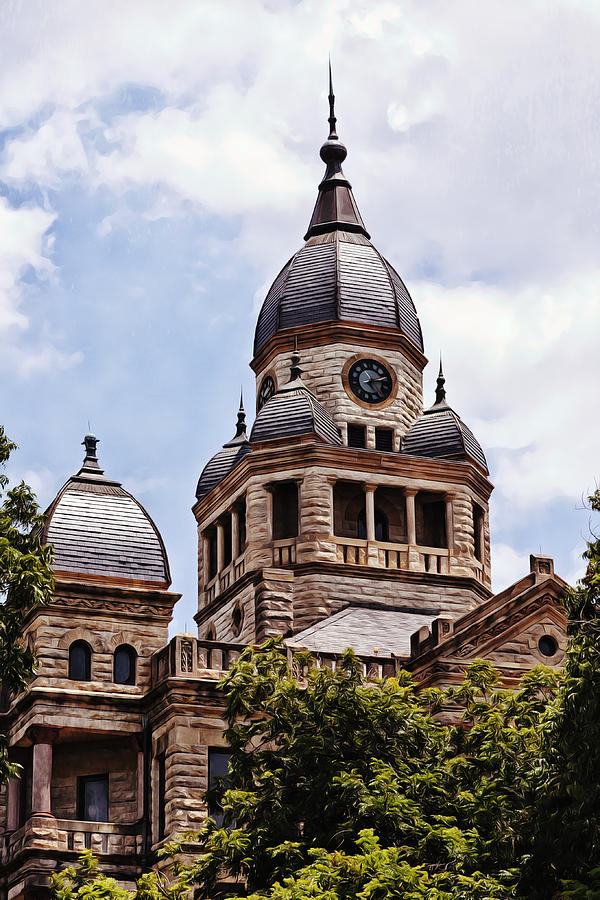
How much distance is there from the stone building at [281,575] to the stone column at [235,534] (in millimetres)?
274

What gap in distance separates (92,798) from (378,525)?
1655 cm

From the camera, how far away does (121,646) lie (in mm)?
43938

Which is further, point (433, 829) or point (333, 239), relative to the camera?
point (333, 239)

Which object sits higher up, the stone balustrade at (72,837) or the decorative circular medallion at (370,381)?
the decorative circular medallion at (370,381)

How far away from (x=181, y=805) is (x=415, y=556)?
16.9 meters

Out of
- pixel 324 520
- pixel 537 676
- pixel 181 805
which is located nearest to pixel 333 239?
pixel 324 520

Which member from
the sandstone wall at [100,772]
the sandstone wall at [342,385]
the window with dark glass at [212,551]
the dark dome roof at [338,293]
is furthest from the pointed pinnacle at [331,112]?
the sandstone wall at [100,772]

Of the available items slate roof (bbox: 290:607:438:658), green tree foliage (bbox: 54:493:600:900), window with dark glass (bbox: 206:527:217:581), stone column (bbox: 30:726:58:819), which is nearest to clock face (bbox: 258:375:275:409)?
window with dark glass (bbox: 206:527:217:581)

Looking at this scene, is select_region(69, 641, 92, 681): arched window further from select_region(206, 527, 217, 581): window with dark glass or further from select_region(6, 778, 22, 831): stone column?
select_region(206, 527, 217, 581): window with dark glass

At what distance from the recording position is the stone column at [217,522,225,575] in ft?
190

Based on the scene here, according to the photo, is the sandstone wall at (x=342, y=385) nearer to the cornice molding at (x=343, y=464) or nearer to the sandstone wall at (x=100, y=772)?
the cornice molding at (x=343, y=464)

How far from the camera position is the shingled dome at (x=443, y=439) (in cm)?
5712

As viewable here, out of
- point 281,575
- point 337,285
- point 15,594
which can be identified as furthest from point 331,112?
point 15,594

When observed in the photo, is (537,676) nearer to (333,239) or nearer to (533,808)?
(533,808)
